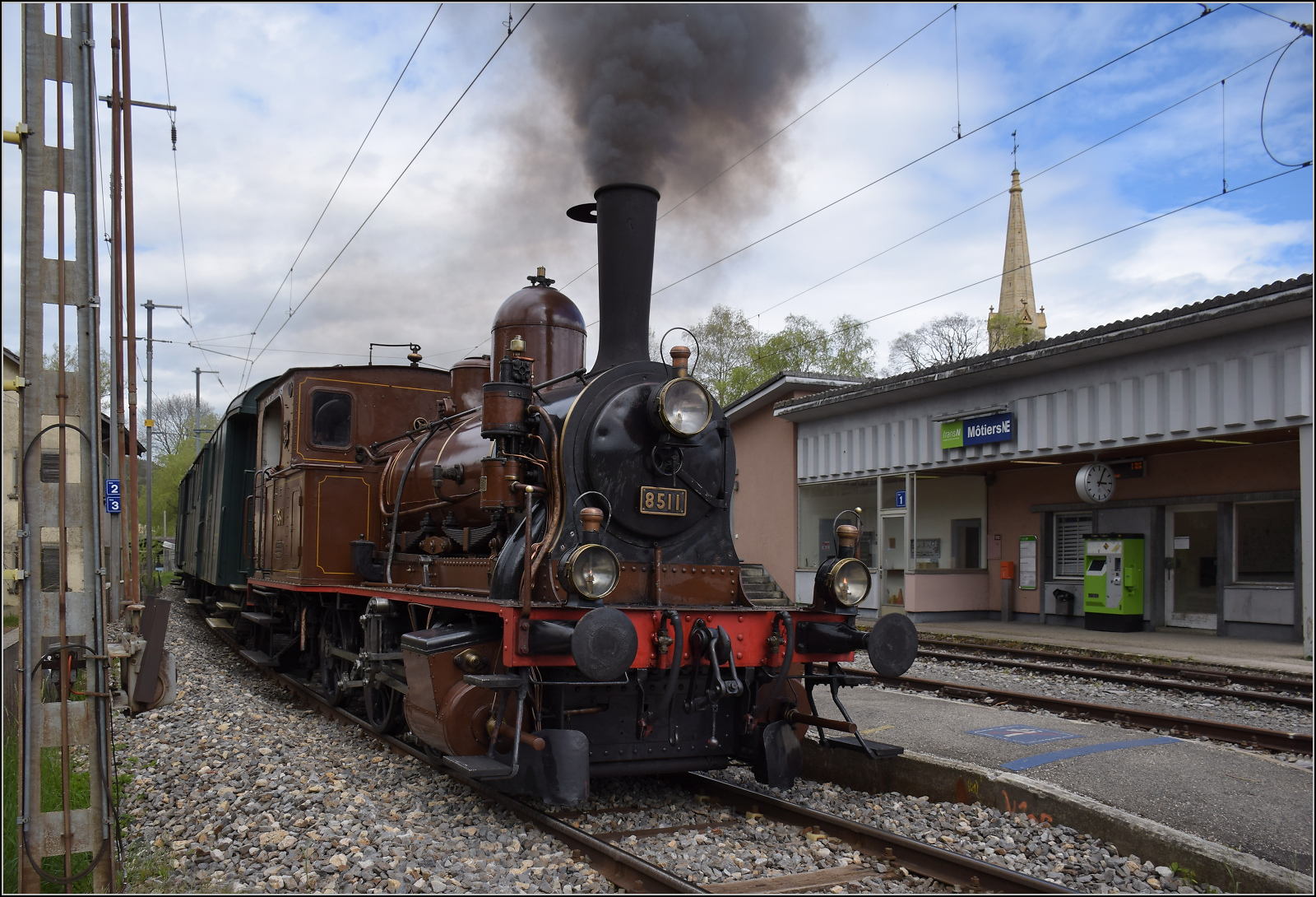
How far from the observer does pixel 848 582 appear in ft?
18.9

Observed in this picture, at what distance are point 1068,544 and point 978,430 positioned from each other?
2.76 metres

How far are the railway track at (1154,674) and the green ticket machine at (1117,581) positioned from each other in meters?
2.68

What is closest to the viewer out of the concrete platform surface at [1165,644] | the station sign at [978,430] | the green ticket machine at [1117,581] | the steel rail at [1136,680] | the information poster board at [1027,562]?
the steel rail at [1136,680]

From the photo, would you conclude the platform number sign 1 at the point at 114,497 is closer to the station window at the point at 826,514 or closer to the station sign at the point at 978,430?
the station sign at the point at 978,430

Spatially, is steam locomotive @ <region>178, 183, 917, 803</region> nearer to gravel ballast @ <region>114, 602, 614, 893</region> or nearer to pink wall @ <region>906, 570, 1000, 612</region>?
gravel ballast @ <region>114, 602, 614, 893</region>

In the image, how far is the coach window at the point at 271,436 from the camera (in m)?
9.98

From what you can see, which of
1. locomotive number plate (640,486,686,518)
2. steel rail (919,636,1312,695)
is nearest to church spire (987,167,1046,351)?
steel rail (919,636,1312,695)

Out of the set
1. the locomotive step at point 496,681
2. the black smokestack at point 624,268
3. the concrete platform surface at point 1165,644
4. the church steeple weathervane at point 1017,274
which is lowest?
the concrete platform surface at point 1165,644

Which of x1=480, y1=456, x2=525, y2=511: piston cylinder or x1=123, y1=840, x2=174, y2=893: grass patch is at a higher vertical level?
x1=480, y1=456, x2=525, y2=511: piston cylinder

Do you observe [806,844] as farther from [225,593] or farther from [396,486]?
[225,593]

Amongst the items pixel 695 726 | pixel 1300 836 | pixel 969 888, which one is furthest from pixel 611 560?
pixel 1300 836

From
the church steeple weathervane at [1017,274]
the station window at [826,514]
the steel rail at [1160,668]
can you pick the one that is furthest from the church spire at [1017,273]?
the steel rail at [1160,668]

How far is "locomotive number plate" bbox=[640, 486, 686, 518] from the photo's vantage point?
5.57 m

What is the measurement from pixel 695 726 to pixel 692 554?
1.02 metres
